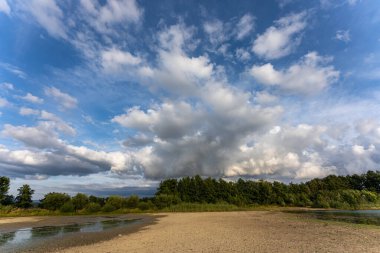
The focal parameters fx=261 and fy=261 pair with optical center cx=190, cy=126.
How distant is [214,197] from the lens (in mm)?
101938

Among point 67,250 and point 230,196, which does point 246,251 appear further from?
point 230,196

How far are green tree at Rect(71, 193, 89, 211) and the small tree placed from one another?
14.2 meters

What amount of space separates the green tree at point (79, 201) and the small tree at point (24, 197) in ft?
46.7

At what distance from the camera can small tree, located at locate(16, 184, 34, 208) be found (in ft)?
259

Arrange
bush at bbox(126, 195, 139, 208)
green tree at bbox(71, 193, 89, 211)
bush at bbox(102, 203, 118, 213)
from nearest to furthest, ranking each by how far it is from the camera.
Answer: green tree at bbox(71, 193, 89, 211), bush at bbox(102, 203, 118, 213), bush at bbox(126, 195, 139, 208)

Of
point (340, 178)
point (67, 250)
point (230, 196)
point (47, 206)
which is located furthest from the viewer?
point (340, 178)

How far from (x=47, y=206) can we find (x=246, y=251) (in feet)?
248

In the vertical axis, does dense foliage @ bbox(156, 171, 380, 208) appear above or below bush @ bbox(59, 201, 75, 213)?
above

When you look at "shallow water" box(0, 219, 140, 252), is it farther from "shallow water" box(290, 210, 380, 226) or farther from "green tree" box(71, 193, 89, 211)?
"shallow water" box(290, 210, 380, 226)

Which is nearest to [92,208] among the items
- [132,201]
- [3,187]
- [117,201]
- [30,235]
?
[117,201]

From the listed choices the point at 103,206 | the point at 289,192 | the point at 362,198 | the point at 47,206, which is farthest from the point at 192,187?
the point at 362,198

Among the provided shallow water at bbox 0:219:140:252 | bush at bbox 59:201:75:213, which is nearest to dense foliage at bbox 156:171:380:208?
bush at bbox 59:201:75:213

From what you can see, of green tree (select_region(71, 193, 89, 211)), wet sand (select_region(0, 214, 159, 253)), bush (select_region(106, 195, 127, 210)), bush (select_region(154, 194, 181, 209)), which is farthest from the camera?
bush (select_region(154, 194, 181, 209))

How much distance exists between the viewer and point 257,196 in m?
109
